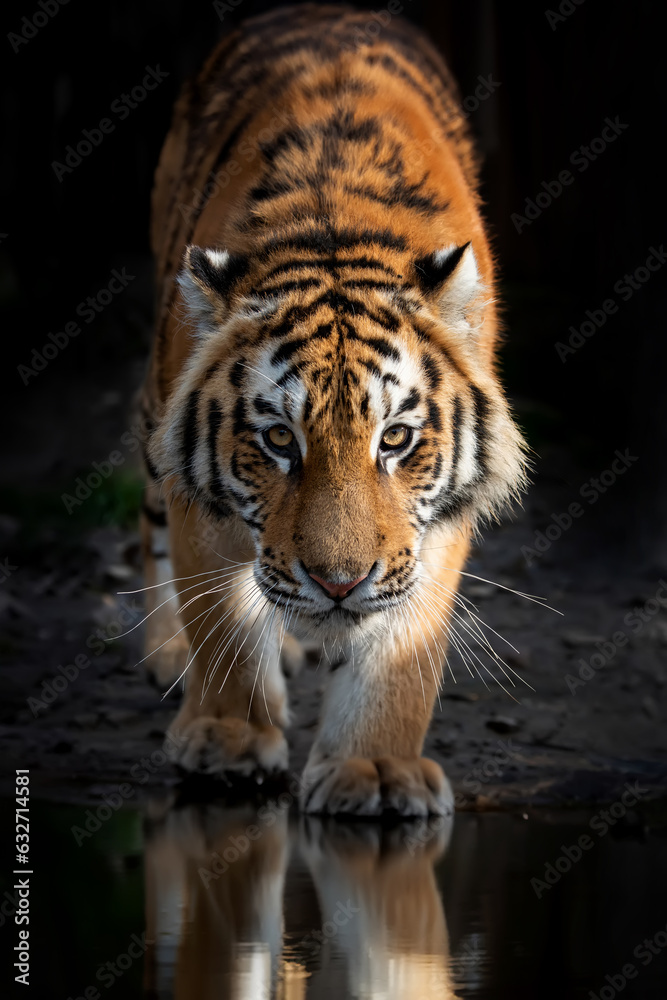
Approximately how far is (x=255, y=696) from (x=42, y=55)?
5445mm

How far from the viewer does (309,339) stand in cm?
268

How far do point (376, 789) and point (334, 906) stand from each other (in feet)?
2.05

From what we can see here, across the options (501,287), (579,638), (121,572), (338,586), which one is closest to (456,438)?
(338,586)

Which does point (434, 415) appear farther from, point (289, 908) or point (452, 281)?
point (289, 908)

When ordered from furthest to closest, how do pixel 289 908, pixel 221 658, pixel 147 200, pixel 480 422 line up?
pixel 147 200 < pixel 221 658 < pixel 480 422 < pixel 289 908

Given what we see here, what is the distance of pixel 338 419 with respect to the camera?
253 centimetres

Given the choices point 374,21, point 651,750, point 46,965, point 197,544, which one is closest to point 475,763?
point 651,750

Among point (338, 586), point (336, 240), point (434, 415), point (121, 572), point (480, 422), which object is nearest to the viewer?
point (338, 586)

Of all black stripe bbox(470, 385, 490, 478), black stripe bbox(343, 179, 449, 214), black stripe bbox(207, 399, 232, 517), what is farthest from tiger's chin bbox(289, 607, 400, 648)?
black stripe bbox(343, 179, 449, 214)

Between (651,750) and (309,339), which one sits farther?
(651,750)

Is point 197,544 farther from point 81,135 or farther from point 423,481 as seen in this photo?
point 81,135

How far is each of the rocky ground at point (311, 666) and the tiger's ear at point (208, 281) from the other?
1.07 metres

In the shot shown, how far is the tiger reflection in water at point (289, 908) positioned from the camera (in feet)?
6.00

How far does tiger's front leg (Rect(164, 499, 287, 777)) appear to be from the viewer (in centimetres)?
305
